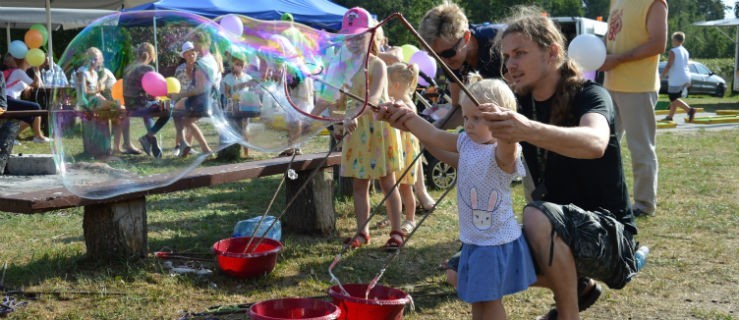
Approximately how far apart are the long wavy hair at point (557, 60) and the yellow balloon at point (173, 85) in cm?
146

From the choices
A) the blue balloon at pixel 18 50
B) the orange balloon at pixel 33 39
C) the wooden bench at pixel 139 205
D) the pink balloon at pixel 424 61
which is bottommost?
the wooden bench at pixel 139 205

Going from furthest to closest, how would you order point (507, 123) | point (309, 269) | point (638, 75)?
point (638, 75) → point (309, 269) → point (507, 123)

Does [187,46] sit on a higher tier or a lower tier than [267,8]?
lower

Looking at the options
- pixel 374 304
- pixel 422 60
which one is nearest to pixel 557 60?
pixel 374 304

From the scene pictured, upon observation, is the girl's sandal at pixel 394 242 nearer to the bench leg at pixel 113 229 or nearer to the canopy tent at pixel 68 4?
the bench leg at pixel 113 229

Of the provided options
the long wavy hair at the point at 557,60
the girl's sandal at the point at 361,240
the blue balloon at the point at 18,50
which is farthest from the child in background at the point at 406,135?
A: the blue balloon at the point at 18,50

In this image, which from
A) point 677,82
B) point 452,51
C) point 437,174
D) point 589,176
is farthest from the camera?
point 677,82

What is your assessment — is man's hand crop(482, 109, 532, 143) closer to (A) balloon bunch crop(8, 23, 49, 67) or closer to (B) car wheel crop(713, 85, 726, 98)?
(A) balloon bunch crop(8, 23, 49, 67)

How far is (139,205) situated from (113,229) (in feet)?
0.64

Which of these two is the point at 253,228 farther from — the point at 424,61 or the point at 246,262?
the point at 424,61

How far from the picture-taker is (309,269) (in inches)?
181

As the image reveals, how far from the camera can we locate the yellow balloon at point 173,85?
350 centimetres

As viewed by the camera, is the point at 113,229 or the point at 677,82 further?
the point at 677,82

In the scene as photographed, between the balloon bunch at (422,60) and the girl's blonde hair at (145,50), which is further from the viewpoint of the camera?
the balloon bunch at (422,60)
